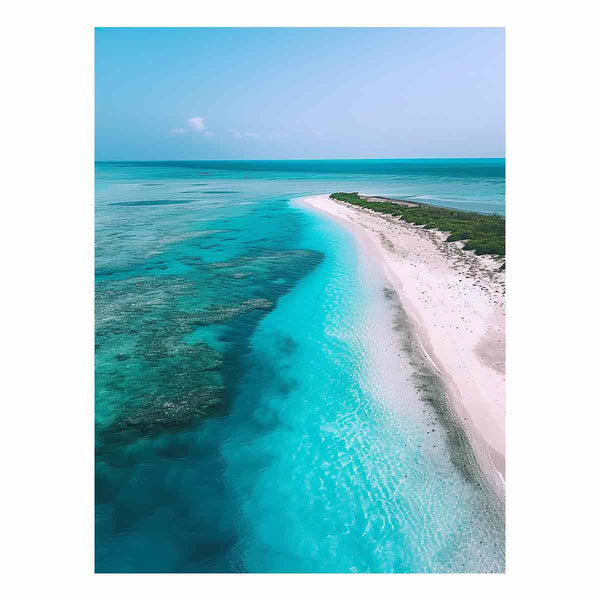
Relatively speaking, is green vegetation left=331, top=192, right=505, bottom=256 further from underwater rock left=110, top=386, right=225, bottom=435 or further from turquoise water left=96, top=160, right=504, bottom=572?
underwater rock left=110, top=386, right=225, bottom=435

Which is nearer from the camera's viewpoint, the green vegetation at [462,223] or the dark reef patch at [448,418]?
the dark reef patch at [448,418]

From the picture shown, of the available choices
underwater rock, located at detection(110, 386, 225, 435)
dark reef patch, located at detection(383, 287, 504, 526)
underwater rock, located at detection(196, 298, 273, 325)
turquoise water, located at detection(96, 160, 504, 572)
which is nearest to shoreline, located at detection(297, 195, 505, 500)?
dark reef patch, located at detection(383, 287, 504, 526)

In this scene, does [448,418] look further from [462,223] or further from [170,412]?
[462,223]

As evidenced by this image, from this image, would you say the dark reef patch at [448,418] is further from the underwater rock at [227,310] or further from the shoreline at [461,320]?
the underwater rock at [227,310]


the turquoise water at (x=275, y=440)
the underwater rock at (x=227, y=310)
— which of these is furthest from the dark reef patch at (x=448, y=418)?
the underwater rock at (x=227, y=310)
